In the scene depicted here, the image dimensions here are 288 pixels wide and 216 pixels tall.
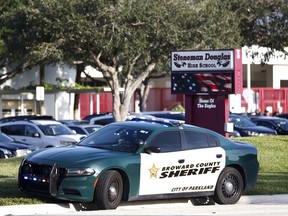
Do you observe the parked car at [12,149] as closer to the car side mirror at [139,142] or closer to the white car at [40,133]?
A: the white car at [40,133]

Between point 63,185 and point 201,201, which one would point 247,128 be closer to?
point 201,201


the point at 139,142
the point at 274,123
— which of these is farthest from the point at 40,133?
the point at 139,142

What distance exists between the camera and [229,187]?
14820 millimetres

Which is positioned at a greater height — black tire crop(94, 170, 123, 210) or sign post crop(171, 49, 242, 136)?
sign post crop(171, 49, 242, 136)

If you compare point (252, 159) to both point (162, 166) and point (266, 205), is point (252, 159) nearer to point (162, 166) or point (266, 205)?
point (266, 205)

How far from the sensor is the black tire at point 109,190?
13055 millimetres

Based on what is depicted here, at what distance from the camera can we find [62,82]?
54562 millimetres

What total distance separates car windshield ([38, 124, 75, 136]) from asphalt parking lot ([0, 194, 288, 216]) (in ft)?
50.3

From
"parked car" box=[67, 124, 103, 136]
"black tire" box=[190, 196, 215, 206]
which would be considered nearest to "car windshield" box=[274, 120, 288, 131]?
"parked car" box=[67, 124, 103, 136]

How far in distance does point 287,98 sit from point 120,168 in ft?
176

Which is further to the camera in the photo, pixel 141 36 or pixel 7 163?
pixel 141 36

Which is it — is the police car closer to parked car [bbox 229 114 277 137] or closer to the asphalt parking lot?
the asphalt parking lot

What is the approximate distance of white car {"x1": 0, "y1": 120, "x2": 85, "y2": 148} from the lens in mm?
29312

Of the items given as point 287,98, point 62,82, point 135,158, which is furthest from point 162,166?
point 287,98
